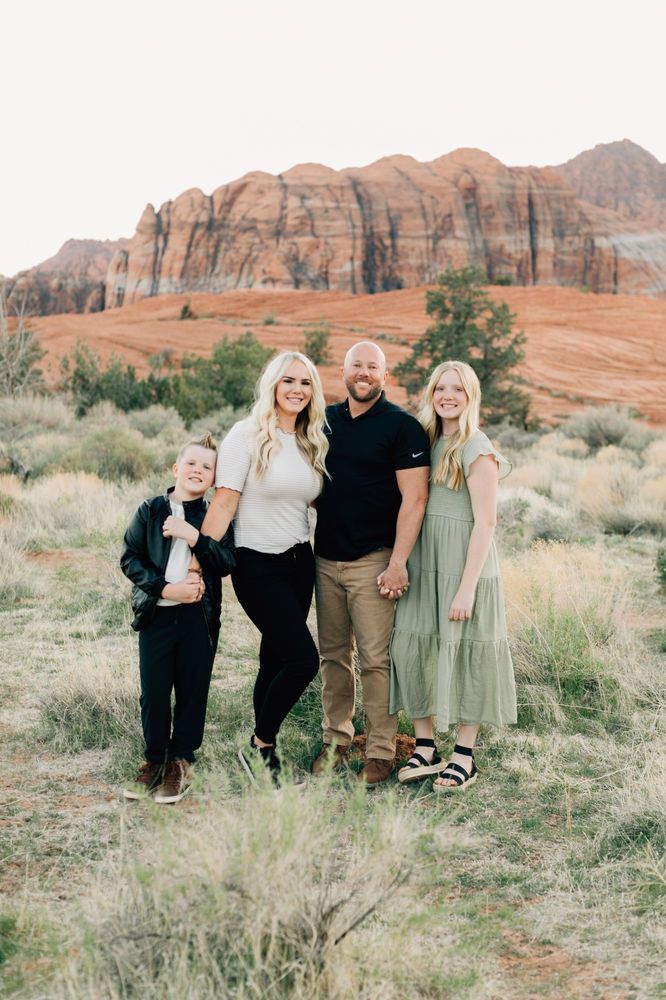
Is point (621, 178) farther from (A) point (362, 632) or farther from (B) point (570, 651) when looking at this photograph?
(A) point (362, 632)


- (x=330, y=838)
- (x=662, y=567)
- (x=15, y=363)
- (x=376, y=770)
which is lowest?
(x=376, y=770)

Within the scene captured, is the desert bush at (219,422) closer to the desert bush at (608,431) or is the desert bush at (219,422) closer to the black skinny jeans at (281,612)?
the desert bush at (608,431)

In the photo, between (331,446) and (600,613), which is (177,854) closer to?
(331,446)

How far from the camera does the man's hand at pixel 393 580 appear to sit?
13.4ft

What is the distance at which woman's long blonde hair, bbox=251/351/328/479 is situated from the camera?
3961 mm

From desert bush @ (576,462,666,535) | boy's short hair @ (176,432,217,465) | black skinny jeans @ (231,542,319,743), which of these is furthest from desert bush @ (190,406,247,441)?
black skinny jeans @ (231,542,319,743)

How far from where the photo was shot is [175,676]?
416cm

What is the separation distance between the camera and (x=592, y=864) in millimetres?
3461

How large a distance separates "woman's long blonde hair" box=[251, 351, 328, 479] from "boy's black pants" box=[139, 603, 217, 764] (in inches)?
31.3

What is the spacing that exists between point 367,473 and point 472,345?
19.2 m

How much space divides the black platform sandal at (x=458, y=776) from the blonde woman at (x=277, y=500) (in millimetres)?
783

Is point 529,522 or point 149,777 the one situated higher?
point 529,522

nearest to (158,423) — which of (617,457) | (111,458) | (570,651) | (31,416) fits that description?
(31,416)

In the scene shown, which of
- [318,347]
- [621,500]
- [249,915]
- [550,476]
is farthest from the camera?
[318,347]
